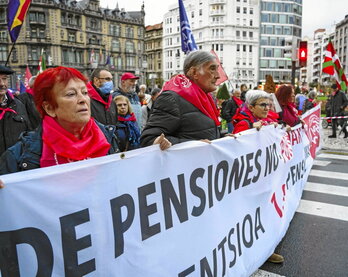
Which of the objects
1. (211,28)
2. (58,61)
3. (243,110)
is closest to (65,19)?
(58,61)

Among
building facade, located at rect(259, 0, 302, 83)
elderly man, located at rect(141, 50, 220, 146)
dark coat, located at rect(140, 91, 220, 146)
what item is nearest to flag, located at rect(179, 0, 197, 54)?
elderly man, located at rect(141, 50, 220, 146)

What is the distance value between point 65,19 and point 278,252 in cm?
7376

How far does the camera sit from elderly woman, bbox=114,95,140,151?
17.1 ft

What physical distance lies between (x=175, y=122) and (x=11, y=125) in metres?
1.98

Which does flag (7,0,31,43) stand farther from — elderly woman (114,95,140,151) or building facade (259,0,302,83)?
building facade (259,0,302,83)

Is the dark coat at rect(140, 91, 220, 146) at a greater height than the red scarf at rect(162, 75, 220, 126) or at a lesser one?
lesser

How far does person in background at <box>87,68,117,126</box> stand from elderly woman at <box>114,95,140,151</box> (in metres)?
0.45

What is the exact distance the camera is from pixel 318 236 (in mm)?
4031

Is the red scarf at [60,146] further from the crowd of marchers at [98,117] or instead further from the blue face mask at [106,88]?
the blue face mask at [106,88]

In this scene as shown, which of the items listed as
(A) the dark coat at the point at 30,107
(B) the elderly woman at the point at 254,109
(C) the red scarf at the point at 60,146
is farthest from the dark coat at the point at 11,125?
(B) the elderly woman at the point at 254,109

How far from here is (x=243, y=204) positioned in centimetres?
291

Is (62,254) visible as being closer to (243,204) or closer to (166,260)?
(166,260)

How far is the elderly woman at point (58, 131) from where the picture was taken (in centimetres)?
187

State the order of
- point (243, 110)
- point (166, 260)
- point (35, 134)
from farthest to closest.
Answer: point (243, 110) → point (166, 260) → point (35, 134)
